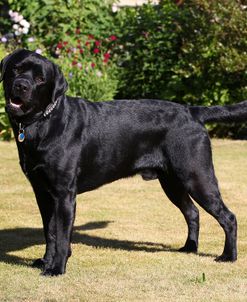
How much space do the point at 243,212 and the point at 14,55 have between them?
3429 mm

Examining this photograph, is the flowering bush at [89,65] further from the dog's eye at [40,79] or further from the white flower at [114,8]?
the dog's eye at [40,79]

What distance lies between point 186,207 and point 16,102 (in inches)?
76.3

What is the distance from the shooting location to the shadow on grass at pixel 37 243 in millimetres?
6473

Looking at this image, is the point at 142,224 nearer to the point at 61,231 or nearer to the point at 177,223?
the point at 177,223

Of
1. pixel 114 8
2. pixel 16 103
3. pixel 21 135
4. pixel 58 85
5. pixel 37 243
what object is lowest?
pixel 37 243

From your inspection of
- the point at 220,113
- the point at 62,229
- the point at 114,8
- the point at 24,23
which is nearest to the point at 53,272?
the point at 62,229

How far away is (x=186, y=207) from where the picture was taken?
6.72 metres

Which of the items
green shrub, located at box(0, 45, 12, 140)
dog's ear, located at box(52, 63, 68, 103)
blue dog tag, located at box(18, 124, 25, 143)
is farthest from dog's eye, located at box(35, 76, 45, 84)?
green shrub, located at box(0, 45, 12, 140)

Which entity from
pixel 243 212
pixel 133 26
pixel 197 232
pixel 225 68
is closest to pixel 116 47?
pixel 133 26

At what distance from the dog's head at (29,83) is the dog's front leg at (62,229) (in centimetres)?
69

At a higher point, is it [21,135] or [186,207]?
[21,135]

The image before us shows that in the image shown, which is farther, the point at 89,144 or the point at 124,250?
the point at 124,250

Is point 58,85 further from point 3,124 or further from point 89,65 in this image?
point 89,65

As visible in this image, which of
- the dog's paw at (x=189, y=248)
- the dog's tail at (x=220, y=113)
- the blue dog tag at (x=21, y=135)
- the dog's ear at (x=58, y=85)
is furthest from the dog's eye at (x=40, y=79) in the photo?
the dog's paw at (x=189, y=248)
